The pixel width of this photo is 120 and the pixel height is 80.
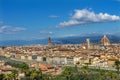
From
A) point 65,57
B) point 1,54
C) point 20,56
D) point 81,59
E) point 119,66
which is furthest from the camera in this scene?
point 1,54

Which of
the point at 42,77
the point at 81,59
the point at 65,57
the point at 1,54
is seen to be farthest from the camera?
the point at 1,54

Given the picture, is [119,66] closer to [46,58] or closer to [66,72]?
[66,72]

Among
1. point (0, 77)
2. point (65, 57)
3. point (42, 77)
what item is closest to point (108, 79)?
point (42, 77)

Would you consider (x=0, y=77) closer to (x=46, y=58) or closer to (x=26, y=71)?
(x=26, y=71)

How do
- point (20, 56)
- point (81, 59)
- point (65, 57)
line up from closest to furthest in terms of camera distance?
point (81, 59), point (65, 57), point (20, 56)

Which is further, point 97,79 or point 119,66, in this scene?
point 119,66

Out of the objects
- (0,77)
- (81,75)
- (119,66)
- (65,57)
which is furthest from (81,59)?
(0,77)

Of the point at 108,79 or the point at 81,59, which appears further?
the point at 81,59

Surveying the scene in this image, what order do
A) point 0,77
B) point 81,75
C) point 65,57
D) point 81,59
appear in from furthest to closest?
point 65,57 < point 81,59 < point 81,75 < point 0,77
